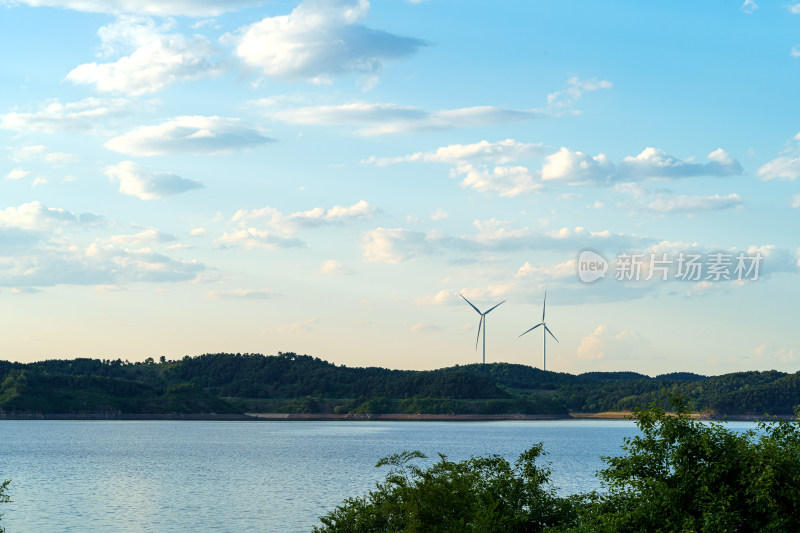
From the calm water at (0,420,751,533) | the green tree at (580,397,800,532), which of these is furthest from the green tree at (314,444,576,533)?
the calm water at (0,420,751,533)

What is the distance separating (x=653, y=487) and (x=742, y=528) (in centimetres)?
322

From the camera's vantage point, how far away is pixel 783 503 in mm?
30125

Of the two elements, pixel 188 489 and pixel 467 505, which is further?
pixel 188 489

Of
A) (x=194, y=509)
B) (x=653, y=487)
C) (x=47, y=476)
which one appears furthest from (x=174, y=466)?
(x=653, y=487)

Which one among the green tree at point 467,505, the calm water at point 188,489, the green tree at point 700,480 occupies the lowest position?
the calm water at point 188,489

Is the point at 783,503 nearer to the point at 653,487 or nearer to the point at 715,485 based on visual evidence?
the point at 715,485

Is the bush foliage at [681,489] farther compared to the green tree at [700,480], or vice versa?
the bush foliage at [681,489]

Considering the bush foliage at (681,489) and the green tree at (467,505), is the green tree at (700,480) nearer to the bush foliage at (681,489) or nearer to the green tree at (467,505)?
the bush foliage at (681,489)

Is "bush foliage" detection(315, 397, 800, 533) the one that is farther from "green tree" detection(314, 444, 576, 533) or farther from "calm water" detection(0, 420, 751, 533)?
"calm water" detection(0, 420, 751, 533)

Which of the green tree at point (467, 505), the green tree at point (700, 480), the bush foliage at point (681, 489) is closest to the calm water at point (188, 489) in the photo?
the green tree at point (467, 505)

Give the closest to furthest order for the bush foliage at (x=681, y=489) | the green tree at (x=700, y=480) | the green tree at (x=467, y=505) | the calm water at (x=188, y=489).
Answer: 1. the green tree at (x=700, y=480)
2. the bush foliage at (x=681, y=489)
3. the green tree at (x=467, y=505)
4. the calm water at (x=188, y=489)

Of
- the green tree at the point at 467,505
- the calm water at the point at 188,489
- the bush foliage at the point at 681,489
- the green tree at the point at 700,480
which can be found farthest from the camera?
the calm water at the point at 188,489

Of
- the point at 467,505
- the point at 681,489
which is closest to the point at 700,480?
the point at 681,489

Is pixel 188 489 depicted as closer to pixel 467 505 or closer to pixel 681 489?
pixel 467 505
